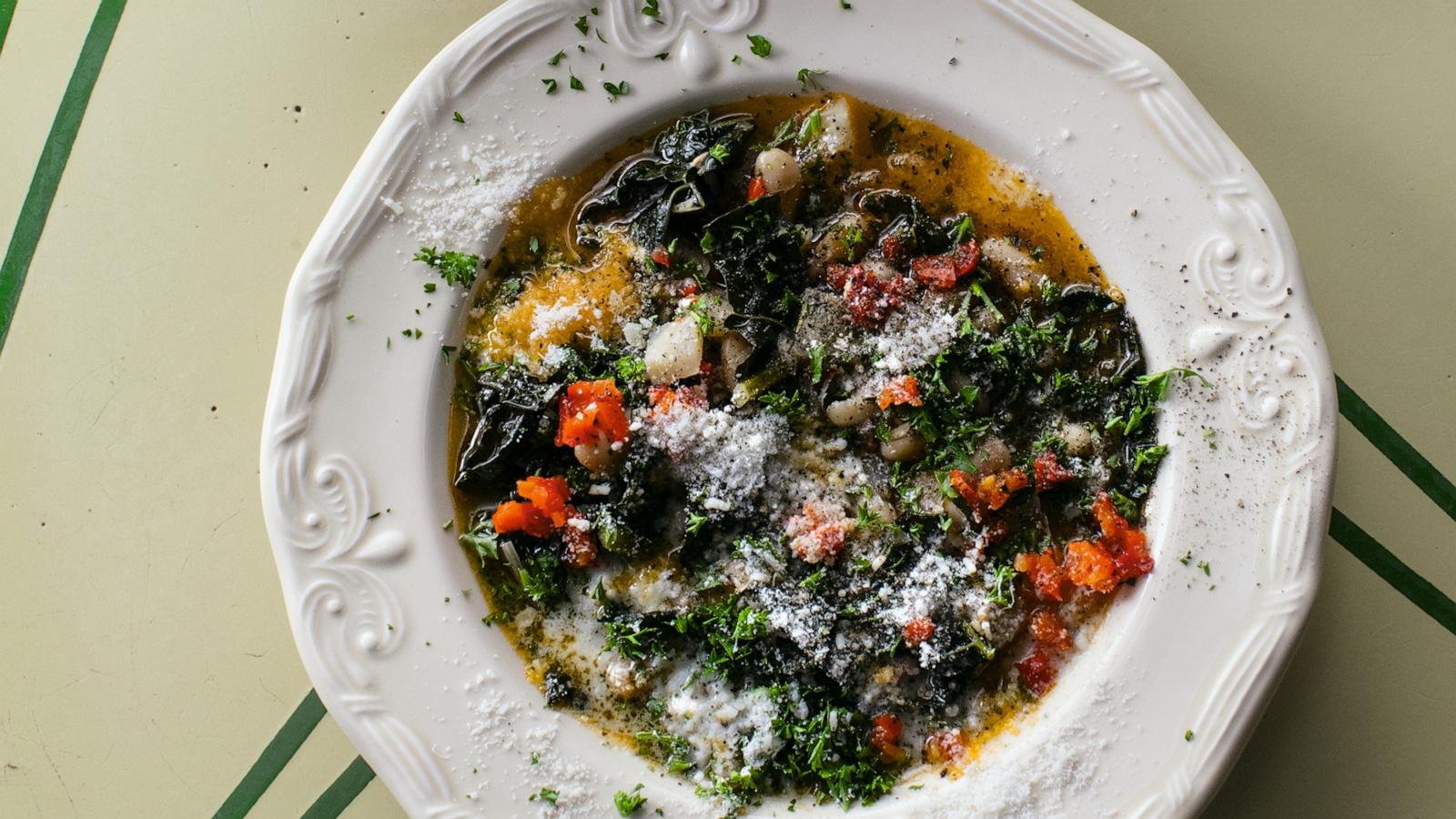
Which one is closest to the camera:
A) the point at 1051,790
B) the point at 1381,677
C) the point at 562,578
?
the point at 1051,790

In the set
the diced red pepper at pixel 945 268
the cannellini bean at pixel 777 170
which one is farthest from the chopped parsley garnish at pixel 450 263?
the diced red pepper at pixel 945 268

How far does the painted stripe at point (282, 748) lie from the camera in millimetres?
4473

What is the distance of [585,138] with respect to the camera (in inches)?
159

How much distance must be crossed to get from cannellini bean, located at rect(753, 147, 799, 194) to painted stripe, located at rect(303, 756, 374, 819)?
3.11 meters

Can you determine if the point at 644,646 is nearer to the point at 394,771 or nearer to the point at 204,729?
the point at 394,771

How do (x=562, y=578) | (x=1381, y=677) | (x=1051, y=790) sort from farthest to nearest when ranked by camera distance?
(x=1381, y=677) → (x=562, y=578) → (x=1051, y=790)

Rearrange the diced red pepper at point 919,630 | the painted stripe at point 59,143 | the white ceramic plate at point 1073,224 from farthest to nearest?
1. the painted stripe at point 59,143
2. the diced red pepper at point 919,630
3. the white ceramic plate at point 1073,224

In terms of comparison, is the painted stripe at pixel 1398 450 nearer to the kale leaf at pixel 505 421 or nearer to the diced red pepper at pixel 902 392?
Answer: the diced red pepper at pixel 902 392

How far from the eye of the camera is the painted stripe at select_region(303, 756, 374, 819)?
4422mm

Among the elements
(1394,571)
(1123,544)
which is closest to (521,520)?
(1123,544)

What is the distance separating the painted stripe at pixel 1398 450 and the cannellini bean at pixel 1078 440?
4.39 feet

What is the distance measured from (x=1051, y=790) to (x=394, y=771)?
8.43 ft

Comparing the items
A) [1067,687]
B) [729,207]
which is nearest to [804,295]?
[729,207]

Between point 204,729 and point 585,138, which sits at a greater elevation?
point 585,138
